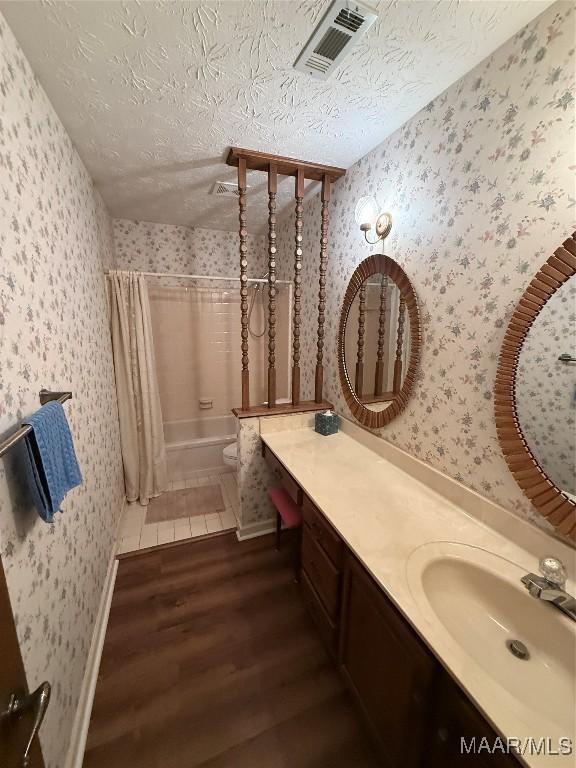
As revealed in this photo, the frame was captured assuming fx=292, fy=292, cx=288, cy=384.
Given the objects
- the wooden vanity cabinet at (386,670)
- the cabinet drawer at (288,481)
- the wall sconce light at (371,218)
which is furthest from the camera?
the wall sconce light at (371,218)

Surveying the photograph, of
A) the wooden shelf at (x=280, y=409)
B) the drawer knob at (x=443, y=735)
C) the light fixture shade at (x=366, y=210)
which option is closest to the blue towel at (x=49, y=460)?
the wooden shelf at (x=280, y=409)

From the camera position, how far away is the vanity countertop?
59cm

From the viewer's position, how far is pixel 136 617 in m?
1.52

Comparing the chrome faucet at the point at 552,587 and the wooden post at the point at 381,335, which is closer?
the chrome faucet at the point at 552,587

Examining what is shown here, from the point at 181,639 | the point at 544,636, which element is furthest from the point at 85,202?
the point at 544,636

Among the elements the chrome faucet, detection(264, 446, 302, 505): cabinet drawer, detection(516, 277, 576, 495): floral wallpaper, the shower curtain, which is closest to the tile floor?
the shower curtain

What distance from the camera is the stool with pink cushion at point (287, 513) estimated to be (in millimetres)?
1597

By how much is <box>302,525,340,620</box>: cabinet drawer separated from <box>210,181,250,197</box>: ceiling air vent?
2.17m

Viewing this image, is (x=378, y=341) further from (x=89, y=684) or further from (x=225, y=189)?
(x=89, y=684)

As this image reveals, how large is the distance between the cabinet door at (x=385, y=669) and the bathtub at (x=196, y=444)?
2.14m

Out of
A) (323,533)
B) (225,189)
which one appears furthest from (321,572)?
(225,189)

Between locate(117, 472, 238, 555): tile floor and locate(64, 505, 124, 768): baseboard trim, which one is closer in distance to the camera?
locate(64, 505, 124, 768): baseboard trim

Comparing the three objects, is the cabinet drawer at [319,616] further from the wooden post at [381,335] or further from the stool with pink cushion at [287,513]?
the wooden post at [381,335]

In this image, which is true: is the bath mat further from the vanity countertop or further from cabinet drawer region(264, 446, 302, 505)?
the vanity countertop
